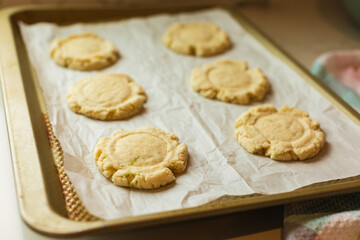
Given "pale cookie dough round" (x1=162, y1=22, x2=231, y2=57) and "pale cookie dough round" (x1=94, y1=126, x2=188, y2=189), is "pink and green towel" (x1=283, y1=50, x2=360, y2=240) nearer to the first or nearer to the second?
"pale cookie dough round" (x1=94, y1=126, x2=188, y2=189)

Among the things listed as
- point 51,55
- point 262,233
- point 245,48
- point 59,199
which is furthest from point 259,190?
point 51,55

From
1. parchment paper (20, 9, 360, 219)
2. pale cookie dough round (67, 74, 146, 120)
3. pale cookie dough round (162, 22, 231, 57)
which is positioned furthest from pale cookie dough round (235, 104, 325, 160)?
pale cookie dough round (162, 22, 231, 57)

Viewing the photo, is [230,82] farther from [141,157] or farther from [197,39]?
[141,157]

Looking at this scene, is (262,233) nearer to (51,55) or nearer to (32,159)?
(32,159)

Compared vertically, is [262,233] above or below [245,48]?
below

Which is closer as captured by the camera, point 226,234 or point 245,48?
point 226,234

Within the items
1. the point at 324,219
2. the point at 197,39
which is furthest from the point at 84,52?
the point at 324,219

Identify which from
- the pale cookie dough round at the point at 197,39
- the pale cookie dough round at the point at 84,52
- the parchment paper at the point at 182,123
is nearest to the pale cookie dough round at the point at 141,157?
the parchment paper at the point at 182,123
